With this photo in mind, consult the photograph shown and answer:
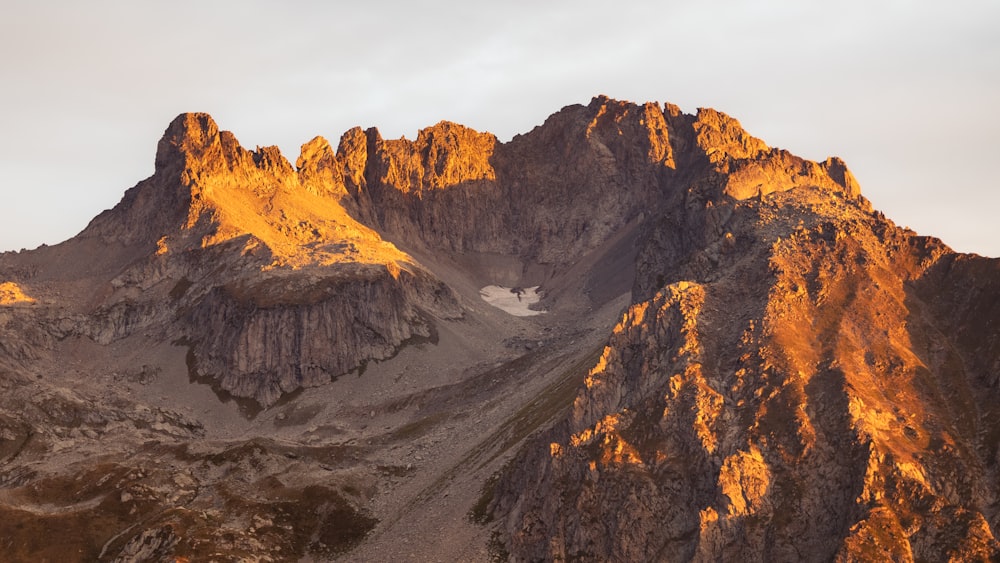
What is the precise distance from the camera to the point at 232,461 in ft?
579

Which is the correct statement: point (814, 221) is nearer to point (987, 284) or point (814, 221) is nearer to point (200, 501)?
Result: point (987, 284)

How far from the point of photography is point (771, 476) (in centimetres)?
10738

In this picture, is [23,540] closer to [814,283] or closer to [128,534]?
[128,534]

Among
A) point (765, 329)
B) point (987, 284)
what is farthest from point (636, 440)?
point (987, 284)

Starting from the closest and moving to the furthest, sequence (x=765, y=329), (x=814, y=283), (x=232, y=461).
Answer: (x=765, y=329) → (x=814, y=283) → (x=232, y=461)

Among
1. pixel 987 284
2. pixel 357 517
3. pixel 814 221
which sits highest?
pixel 814 221

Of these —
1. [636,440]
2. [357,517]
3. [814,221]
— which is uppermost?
[814,221]

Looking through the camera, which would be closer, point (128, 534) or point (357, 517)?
point (128, 534)

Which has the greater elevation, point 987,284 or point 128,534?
point 987,284

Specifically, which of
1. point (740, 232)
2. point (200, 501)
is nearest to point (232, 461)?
point (200, 501)

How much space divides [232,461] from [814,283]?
337 ft

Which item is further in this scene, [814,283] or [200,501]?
[200,501]

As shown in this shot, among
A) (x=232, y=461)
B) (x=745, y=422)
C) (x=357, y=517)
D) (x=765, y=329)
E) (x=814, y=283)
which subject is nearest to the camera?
(x=745, y=422)

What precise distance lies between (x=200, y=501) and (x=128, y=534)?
648 inches
